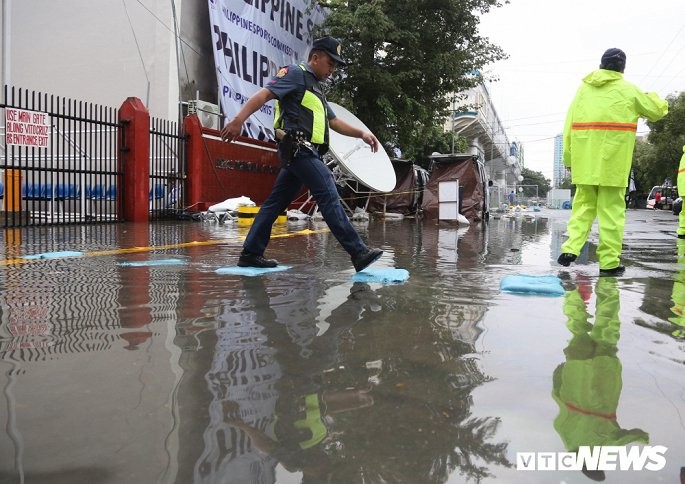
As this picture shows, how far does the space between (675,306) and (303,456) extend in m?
2.80

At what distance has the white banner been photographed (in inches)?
561

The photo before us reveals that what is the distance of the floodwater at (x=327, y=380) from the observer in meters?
1.41

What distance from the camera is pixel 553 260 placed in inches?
223

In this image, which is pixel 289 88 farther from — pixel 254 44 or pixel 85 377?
pixel 254 44

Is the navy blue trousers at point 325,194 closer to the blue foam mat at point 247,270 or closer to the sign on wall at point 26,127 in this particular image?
the blue foam mat at point 247,270

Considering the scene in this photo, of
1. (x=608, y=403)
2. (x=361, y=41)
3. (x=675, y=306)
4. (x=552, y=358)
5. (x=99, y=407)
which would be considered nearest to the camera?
(x=99, y=407)

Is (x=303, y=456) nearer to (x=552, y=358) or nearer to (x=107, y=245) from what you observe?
(x=552, y=358)

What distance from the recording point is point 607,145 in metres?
4.62

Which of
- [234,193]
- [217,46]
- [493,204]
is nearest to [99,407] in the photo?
[234,193]

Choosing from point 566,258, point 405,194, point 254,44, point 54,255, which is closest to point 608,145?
point 566,258

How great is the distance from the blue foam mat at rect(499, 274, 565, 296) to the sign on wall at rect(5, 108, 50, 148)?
26.2 feet

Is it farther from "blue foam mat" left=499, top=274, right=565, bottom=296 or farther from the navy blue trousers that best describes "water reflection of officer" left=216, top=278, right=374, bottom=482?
"blue foam mat" left=499, top=274, right=565, bottom=296

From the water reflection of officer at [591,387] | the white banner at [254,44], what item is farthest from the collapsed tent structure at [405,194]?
the water reflection of officer at [591,387]

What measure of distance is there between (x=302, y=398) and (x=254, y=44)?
15.1m
